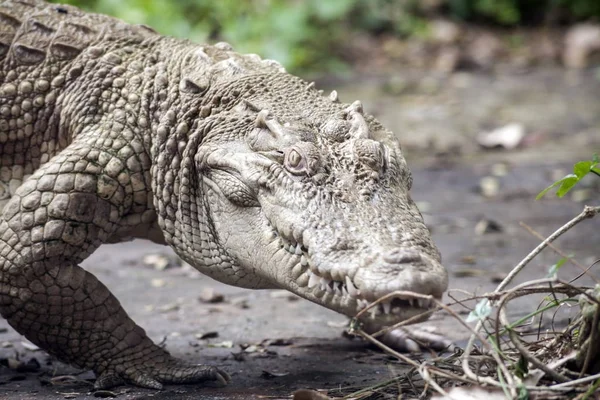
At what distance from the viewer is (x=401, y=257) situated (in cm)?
325

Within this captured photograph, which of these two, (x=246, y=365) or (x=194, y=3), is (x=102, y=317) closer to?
(x=246, y=365)

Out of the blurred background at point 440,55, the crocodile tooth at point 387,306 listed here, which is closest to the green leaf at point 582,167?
the crocodile tooth at point 387,306

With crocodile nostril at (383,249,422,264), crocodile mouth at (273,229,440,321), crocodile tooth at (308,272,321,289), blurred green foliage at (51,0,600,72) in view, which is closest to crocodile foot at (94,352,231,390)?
crocodile mouth at (273,229,440,321)

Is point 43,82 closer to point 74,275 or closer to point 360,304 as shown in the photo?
point 74,275

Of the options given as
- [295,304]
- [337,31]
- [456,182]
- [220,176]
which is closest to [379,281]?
[220,176]

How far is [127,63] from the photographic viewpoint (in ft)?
15.8

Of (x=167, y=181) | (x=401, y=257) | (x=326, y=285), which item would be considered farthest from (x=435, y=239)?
(x=401, y=257)

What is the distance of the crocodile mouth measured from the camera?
321cm

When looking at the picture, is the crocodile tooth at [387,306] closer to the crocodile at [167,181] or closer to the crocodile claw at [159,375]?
the crocodile at [167,181]

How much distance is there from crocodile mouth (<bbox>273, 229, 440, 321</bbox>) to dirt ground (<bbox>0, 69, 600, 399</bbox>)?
1.39 feet

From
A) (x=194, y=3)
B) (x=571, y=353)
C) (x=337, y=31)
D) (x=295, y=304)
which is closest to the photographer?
(x=571, y=353)

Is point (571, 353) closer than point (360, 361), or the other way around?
point (571, 353)

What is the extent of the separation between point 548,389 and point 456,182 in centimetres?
609

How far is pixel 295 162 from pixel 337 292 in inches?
26.8
